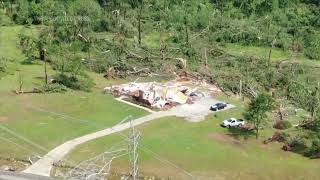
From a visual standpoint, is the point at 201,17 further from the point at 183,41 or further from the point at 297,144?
the point at 297,144

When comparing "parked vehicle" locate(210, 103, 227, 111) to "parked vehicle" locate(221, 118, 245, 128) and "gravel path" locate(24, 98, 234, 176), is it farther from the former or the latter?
"parked vehicle" locate(221, 118, 245, 128)

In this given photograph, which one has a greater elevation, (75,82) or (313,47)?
(313,47)

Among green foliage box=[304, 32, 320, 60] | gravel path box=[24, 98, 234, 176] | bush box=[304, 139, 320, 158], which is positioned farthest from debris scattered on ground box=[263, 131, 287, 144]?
green foliage box=[304, 32, 320, 60]

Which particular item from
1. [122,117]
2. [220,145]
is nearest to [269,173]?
[220,145]

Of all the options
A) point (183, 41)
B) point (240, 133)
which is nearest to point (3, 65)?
point (183, 41)

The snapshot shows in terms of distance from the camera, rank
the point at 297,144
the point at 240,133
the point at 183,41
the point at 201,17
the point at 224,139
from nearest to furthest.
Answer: the point at 297,144, the point at 224,139, the point at 240,133, the point at 183,41, the point at 201,17

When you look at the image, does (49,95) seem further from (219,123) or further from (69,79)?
(219,123)

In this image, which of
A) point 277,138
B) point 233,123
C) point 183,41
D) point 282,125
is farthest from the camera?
point 183,41
